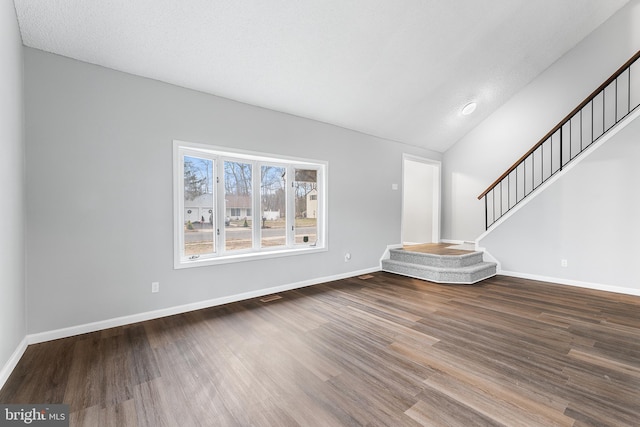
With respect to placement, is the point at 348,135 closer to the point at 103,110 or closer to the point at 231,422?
the point at 103,110

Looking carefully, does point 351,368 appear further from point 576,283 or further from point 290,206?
point 576,283

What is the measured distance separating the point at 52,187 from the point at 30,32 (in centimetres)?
133

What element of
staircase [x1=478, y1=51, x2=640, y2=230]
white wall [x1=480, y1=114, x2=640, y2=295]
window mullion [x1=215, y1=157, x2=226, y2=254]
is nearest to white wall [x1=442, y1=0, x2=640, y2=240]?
staircase [x1=478, y1=51, x2=640, y2=230]

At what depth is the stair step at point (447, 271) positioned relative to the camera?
4645 millimetres

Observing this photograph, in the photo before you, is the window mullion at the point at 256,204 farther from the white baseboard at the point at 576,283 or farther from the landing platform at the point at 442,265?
the white baseboard at the point at 576,283

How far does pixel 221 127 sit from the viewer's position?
3600 millimetres

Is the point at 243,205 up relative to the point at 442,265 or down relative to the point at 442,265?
up

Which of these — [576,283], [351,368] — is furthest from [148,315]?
[576,283]

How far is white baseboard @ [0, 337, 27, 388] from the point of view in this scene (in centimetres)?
193

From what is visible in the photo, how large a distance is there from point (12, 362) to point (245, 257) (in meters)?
2.21

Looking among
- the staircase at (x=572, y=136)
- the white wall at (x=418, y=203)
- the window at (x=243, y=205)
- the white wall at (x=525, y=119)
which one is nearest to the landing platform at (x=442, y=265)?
the staircase at (x=572, y=136)

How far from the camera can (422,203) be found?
23.8 feet

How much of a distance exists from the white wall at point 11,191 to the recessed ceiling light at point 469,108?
6.17m

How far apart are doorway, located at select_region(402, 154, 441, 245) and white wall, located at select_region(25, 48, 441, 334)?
454cm
